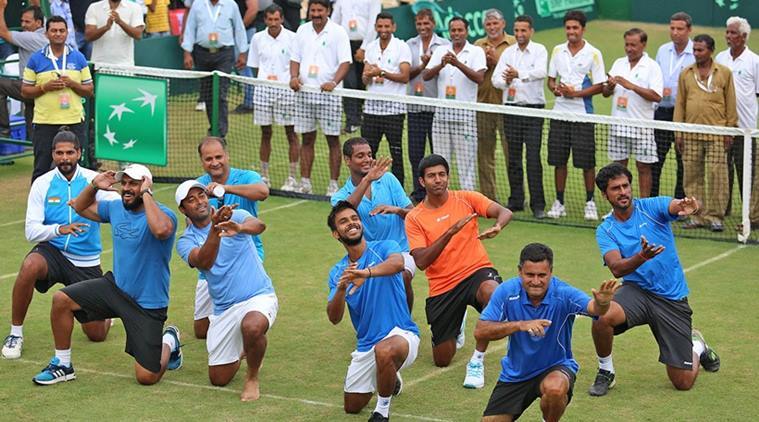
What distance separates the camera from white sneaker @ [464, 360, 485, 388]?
1151 cm

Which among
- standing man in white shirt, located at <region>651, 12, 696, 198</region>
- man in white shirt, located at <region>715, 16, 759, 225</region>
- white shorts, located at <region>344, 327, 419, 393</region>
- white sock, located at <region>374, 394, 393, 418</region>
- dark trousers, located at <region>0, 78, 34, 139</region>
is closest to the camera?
white sock, located at <region>374, 394, 393, 418</region>

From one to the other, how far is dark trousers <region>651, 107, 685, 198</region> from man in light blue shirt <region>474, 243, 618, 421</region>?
7.68 m

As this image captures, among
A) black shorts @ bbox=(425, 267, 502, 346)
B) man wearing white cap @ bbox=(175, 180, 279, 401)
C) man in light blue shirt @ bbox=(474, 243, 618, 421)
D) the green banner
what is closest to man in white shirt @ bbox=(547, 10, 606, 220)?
the green banner

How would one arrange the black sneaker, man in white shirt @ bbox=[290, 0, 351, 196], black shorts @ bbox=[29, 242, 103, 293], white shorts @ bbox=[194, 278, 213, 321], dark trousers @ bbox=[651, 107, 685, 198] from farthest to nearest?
man in white shirt @ bbox=[290, 0, 351, 196]
dark trousers @ bbox=[651, 107, 685, 198]
white shorts @ bbox=[194, 278, 213, 321]
black shorts @ bbox=[29, 242, 103, 293]
the black sneaker

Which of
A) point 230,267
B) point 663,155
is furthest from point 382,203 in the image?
point 663,155

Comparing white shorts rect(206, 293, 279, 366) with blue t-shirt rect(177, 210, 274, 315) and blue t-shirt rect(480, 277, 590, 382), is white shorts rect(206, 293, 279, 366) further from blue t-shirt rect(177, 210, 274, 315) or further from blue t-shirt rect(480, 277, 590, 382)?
blue t-shirt rect(480, 277, 590, 382)

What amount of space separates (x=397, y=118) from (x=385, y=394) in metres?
8.11

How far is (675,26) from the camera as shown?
17438 mm

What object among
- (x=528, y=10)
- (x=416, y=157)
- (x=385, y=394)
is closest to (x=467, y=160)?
(x=416, y=157)

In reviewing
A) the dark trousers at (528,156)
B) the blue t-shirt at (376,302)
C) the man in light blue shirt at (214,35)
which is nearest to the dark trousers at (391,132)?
the dark trousers at (528,156)

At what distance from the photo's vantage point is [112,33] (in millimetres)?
20547

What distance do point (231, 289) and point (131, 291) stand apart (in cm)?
94

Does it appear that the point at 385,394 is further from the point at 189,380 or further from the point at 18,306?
the point at 18,306

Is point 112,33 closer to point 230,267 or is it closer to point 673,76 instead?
point 673,76
